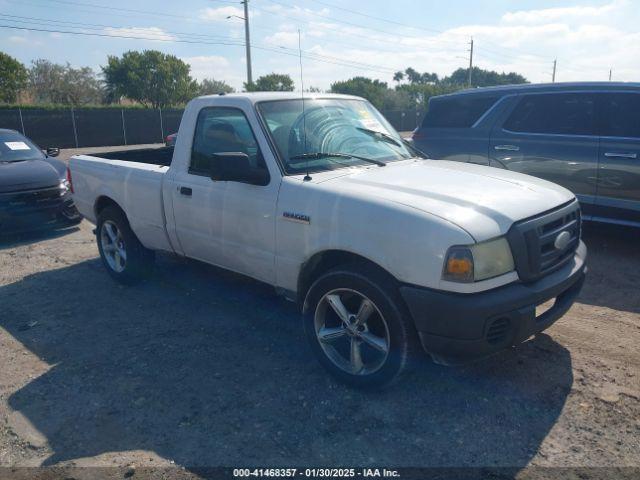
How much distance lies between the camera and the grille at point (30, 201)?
7.25 meters

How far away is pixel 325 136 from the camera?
404 centimetres

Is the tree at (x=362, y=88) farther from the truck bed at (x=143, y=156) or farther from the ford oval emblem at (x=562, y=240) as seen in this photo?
the ford oval emblem at (x=562, y=240)

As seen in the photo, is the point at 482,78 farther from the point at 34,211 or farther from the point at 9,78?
the point at 34,211

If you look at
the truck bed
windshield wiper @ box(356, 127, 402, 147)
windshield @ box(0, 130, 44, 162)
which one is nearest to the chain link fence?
windshield @ box(0, 130, 44, 162)

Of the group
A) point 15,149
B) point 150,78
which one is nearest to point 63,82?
point 150,78

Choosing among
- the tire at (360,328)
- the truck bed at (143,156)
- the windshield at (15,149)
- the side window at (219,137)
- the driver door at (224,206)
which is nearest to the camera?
the tire at (360,328)

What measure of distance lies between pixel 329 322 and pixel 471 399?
1.05m

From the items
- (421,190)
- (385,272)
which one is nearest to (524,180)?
(421,190)

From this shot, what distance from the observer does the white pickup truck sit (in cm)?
290

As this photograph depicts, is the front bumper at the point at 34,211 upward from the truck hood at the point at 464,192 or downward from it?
downward

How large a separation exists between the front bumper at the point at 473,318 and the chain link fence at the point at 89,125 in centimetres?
2593

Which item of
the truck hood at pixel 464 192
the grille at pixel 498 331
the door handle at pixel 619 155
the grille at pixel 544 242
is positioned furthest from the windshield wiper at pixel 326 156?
the door handle at pixel 619 155

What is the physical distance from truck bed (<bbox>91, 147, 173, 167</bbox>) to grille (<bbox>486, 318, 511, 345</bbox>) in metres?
4.36

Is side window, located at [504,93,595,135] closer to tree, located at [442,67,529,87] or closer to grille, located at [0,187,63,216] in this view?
grille, located at [0,187,63,216]
